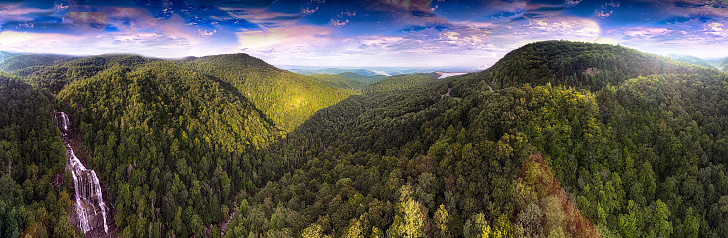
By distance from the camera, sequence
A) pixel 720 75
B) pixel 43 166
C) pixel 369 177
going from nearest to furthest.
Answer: pixel 720 75 → pixel 369 177 → pixel 43 166

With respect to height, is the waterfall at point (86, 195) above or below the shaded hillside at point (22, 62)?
below

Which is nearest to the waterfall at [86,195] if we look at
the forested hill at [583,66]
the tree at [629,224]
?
the tree at [629,224]

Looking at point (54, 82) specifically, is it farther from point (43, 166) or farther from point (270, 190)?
point (270, 190)

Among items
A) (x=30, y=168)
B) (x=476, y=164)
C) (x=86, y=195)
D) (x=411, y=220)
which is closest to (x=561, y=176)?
(x=476, y=164)

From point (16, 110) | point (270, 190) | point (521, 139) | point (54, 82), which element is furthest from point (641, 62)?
point (54, 82)

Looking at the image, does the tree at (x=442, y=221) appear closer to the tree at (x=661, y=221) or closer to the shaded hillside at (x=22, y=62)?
the tree at (x=661, y=221)
